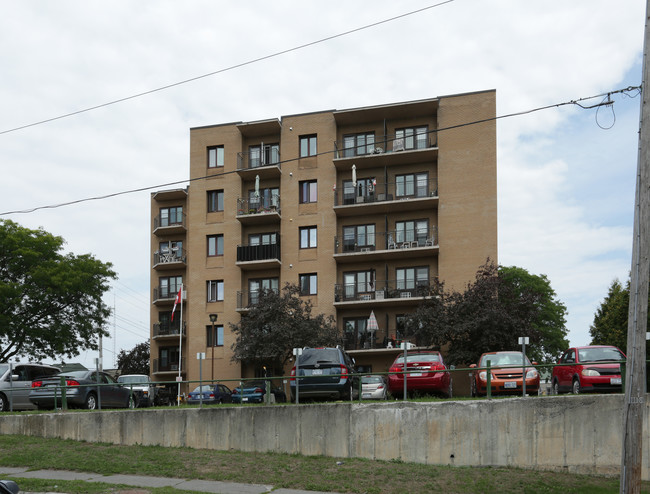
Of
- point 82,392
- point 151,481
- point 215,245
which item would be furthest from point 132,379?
point 151,481

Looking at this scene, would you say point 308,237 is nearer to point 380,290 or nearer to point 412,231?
Answer: point 380,290

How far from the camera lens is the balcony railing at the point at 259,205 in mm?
45562

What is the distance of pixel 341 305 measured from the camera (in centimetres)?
4325

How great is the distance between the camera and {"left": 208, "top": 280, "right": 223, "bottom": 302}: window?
46594mm

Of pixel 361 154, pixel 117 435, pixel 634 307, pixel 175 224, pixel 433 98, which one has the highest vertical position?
pixel 433 98

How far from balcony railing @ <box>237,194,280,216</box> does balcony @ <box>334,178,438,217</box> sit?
3.97 m

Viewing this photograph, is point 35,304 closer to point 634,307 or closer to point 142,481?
point 142,481

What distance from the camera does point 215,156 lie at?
47.8 meters

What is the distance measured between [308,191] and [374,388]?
2556 centimetres

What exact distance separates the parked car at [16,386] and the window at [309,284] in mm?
21282

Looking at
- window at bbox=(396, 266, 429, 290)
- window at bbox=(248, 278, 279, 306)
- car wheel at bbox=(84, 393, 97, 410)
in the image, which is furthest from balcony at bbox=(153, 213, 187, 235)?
car wheel at bbox=(84, 393, 97, 410)

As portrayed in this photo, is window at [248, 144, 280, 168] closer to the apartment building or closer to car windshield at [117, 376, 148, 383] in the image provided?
the apartment building

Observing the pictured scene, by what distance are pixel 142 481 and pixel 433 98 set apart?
3273 centimetres

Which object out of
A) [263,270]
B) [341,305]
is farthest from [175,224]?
[341,305]
